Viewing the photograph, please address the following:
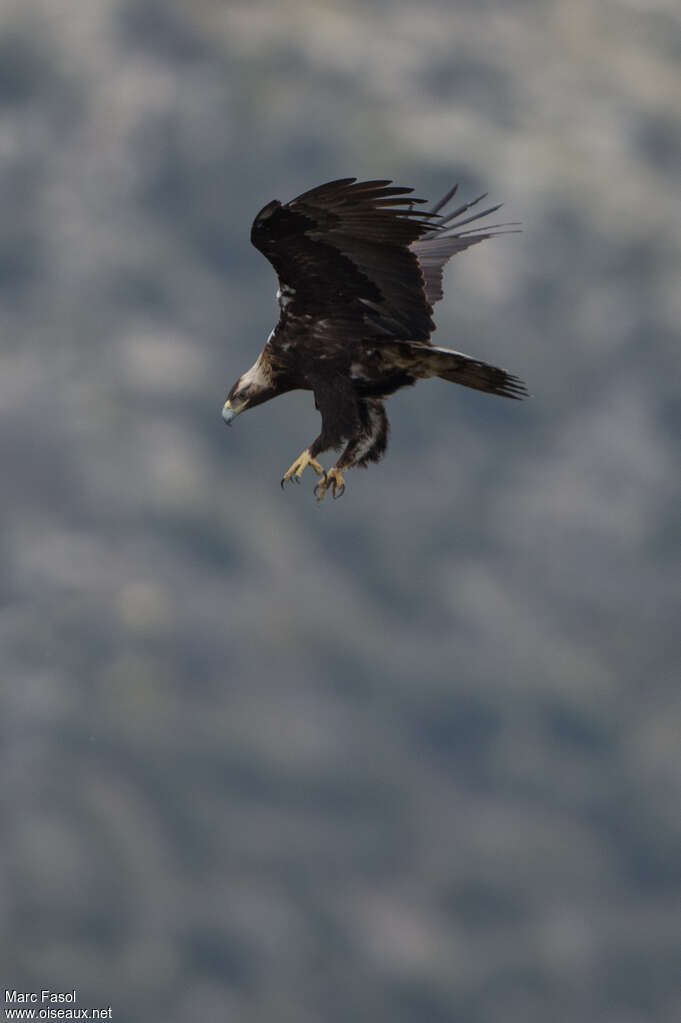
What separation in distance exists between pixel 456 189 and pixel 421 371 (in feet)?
13.8

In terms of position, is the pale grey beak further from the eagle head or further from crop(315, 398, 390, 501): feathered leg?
crop(315, 398, 390, 501): feathered leg

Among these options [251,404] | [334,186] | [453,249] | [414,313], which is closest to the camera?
[334,186]

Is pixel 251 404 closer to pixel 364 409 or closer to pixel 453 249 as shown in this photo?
pixel 364 409

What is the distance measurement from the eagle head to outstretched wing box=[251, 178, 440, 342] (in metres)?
0.59

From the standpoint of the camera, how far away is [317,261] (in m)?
13.1

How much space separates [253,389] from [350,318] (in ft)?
3.73

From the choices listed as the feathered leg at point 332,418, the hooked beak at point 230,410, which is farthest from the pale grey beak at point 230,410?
the feathered leg at point 332,418

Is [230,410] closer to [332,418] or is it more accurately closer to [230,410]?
[230,410]

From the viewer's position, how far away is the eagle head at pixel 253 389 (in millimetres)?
13906

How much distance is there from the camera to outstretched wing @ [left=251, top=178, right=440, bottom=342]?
12422 millimetres

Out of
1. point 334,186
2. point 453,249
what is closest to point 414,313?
point 334,186

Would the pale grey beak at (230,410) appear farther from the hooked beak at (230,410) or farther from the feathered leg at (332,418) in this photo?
the feathered leg at (332,418)

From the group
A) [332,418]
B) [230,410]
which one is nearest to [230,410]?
[230,410]

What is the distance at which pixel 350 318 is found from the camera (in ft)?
43.5
